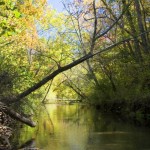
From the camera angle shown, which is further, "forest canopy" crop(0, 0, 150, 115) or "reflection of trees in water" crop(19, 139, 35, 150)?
"forest canopy" crop(0, 0, 150, 115)

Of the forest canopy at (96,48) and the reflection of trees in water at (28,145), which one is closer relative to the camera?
the reflection of trees in water at (28,145)

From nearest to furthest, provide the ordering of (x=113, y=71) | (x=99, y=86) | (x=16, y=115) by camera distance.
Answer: (x=16, y=115)
(x=113, y=71)
(x=99, y=86)

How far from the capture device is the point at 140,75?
2411cm

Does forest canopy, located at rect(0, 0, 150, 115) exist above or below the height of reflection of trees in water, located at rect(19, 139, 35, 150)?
above

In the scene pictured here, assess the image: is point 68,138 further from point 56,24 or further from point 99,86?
point 56,24

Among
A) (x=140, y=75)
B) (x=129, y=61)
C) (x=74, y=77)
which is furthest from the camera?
(x=74, y=77)

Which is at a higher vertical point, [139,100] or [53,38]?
[53,38]

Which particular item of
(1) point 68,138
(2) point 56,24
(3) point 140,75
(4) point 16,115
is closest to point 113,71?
(3) point 140,75

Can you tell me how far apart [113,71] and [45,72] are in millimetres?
11635

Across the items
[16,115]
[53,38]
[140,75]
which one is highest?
[53,38]

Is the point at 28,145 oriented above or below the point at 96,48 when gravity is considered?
below

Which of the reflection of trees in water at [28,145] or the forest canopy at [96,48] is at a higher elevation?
the forest canopy at [96,48]

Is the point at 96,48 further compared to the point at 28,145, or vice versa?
the point at 96,48

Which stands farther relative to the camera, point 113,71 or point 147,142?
point 113,71
